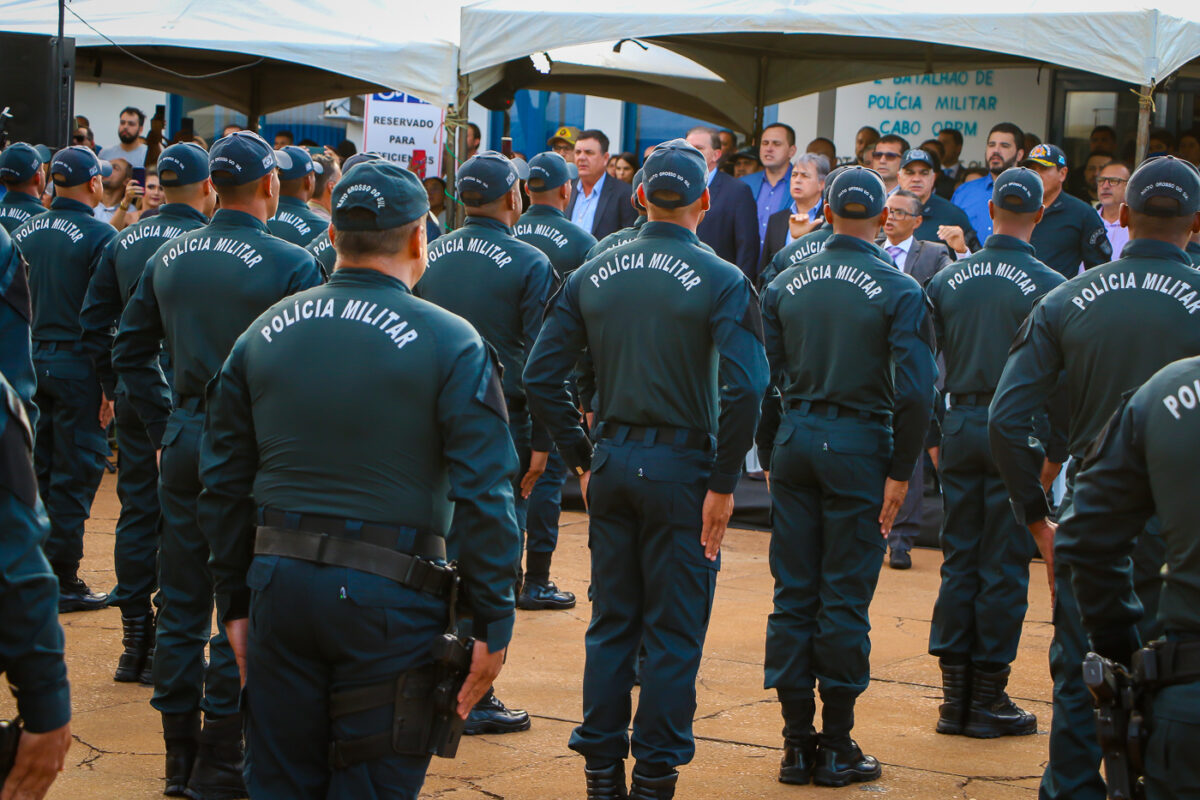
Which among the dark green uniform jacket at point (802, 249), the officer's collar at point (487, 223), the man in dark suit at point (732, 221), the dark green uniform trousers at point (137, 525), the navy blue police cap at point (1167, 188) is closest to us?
the navy blue police cap at point (1167, 188)

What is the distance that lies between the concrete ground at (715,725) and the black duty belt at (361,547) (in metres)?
1.98

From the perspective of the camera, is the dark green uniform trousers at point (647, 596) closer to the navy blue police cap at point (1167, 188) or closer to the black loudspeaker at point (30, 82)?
the navy blue police cap at point (1167, 188)

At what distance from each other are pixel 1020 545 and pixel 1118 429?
2.93m

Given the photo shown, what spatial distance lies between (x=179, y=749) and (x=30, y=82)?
6.50m

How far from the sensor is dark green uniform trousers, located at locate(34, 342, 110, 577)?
735 cm

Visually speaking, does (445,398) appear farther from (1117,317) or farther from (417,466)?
(1117,317)

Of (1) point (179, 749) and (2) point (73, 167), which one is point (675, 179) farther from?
(2) point (73, 167)

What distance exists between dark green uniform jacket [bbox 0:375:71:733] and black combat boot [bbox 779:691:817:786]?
3184 mm

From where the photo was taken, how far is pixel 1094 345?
173 inches

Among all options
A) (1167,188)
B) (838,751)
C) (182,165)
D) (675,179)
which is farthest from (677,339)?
(182,165)

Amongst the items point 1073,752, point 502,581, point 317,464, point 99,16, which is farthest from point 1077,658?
point 99,16

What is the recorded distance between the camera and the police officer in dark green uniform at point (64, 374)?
736cm

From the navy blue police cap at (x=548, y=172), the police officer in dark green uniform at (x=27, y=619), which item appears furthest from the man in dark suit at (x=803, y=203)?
the police officer in dark green uniform at (x=27, y=619)

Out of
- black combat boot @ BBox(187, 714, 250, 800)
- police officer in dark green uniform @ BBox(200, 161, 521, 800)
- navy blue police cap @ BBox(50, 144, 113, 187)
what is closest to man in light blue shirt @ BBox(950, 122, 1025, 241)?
navy blue police cap @ BBox(50, 144, 113, 187)
